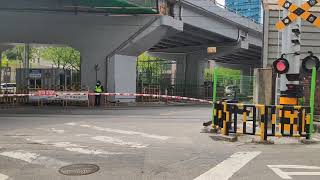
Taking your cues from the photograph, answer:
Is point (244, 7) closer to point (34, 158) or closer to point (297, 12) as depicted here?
point (297, 12)

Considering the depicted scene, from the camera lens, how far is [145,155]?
9.31 m

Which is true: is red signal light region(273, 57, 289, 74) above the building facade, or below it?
below

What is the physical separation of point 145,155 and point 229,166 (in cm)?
182

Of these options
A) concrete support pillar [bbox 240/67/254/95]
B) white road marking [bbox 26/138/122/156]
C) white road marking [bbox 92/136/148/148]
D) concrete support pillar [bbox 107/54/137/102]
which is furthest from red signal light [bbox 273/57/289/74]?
concrete support pillar [bbox 107/54/137/102]

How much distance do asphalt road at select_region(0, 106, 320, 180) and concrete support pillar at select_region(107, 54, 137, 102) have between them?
1595cm

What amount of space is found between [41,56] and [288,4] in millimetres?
60788

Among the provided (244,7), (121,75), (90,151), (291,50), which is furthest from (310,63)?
(244,7)

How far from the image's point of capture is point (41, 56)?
226ft

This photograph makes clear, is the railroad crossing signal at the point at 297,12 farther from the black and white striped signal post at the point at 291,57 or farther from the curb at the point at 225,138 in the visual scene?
the curb at the point at 225,138

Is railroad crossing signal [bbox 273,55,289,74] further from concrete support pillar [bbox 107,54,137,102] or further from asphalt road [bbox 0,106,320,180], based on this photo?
concrete support pillar [bbox 107,54,137,102]

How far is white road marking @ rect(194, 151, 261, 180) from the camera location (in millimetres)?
7531

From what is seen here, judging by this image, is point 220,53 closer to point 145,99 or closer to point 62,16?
point 145,99

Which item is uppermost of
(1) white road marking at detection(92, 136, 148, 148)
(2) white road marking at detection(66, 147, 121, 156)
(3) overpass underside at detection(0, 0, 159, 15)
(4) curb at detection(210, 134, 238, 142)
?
(3) overpass underside at detection(0, 0, 159, 15)

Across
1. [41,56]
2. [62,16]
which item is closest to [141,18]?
[62,16]
